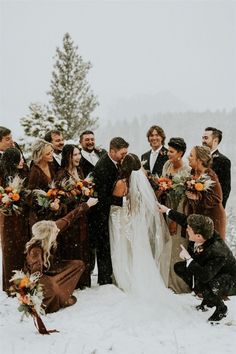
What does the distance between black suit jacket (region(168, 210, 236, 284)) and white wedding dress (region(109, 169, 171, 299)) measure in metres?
0.89

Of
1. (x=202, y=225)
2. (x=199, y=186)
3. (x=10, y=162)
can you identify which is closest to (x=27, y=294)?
(x=10, y=162)

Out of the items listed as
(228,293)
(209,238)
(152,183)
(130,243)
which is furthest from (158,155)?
(228,293)

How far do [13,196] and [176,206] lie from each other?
2742 mm

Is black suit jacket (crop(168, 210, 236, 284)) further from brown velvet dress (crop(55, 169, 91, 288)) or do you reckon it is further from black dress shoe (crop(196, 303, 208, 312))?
brown velvet dress (crop(55, 169, 91, 288))

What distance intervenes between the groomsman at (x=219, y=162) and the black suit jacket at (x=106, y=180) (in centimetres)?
190

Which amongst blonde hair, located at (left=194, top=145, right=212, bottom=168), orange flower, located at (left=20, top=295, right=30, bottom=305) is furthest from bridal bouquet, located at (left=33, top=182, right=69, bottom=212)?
blonde hair, located at (left=194, top=145, right=212, bottom=168)

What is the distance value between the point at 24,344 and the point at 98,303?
159 cm

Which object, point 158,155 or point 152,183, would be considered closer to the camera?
point 152,183

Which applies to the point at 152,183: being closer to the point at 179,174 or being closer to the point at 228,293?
the point at 179,174

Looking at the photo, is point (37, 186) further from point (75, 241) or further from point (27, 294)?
point (27, 294)

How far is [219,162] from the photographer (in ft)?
25.6

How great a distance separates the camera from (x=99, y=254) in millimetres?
7434

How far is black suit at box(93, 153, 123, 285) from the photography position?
7239 mm

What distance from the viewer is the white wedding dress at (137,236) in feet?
22.5
